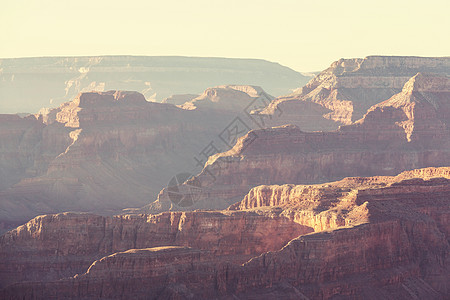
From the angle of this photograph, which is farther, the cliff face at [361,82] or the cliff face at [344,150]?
the cliff face at [361,82]

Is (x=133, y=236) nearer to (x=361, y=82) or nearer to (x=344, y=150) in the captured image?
(x=344, y=150)

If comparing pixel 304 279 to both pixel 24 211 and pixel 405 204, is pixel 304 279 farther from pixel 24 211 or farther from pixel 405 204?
pixel 24 211

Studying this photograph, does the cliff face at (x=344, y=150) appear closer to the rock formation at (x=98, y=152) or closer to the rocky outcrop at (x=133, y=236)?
the rock formation at (x=98, y=152)

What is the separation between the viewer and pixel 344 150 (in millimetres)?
131625

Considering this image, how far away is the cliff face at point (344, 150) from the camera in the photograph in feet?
404

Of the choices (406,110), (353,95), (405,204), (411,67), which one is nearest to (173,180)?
(406,110)

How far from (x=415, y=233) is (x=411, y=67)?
4321 inches

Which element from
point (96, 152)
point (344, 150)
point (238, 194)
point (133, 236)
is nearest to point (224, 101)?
point (96, 152)

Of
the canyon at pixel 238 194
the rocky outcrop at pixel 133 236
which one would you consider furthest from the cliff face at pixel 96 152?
the rocky outcrop at pixel 133 236

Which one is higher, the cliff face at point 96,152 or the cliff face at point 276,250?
the cliff face at point 96,152

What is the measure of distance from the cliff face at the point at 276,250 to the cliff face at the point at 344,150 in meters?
27.4

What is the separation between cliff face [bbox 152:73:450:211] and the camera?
123188mm

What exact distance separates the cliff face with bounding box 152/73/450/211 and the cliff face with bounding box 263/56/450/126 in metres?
28.9

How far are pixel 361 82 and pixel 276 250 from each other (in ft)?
346
